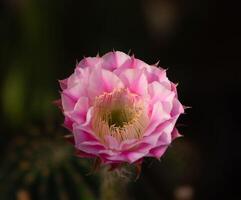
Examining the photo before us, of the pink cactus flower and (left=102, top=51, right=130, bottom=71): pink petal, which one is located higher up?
(left=102, top=51, right=130, bottom=71): pink petal

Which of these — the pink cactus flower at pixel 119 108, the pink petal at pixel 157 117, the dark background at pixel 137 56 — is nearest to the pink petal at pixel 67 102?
the pink cactus flower at pixel 119 108

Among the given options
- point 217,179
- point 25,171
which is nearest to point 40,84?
point 25,171

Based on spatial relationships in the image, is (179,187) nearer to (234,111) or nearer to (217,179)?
(217,179)

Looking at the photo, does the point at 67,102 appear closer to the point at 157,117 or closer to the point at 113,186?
the point at 157,117

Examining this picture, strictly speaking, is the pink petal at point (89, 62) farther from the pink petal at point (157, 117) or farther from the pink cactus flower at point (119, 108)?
the pink petal at point (157, 117)

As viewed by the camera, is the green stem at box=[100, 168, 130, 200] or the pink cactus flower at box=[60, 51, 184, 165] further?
the green stem at box=[100, 168, 130, 200]

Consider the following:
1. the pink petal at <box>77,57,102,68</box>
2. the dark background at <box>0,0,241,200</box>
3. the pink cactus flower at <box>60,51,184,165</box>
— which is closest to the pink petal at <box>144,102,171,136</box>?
the pink cactus flower at <box>60,51,184,165</box>

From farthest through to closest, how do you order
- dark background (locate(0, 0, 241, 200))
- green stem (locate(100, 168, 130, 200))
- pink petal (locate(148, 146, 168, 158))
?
dark background (locate(0, 0, 241, 200))
green stem (locate(100, 168, 130, 200))
pink petal (locate(148, 146, 168, 158))

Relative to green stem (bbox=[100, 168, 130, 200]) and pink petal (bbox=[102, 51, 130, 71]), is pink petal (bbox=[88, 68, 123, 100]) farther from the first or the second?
green stem (bbox=[100, 168, 130, 200])
